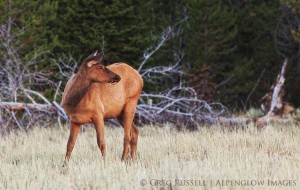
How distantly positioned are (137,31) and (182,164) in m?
15.8

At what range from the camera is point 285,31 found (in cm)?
2638

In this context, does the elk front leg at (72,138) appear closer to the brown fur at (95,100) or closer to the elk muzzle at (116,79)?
the brown fur at (95,100)

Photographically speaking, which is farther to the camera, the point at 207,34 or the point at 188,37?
the point at 188,37

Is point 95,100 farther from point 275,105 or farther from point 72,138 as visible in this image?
point 275,105

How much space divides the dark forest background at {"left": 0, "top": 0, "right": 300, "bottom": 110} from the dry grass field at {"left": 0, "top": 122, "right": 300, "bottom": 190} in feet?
29.5

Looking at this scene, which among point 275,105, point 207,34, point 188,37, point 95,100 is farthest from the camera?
point 188,37

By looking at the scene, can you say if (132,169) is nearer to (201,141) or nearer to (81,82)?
(81,82)

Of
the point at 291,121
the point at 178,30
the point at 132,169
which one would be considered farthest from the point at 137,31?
the point at 132,169

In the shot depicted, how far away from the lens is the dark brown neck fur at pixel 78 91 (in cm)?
955

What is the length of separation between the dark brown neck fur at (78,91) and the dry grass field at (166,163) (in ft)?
2.76

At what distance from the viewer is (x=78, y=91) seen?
31.4 feet

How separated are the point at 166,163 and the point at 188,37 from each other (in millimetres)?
17624

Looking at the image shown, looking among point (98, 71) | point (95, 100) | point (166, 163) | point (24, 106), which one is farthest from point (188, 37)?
point (166, 163)

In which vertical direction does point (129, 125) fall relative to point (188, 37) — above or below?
above
